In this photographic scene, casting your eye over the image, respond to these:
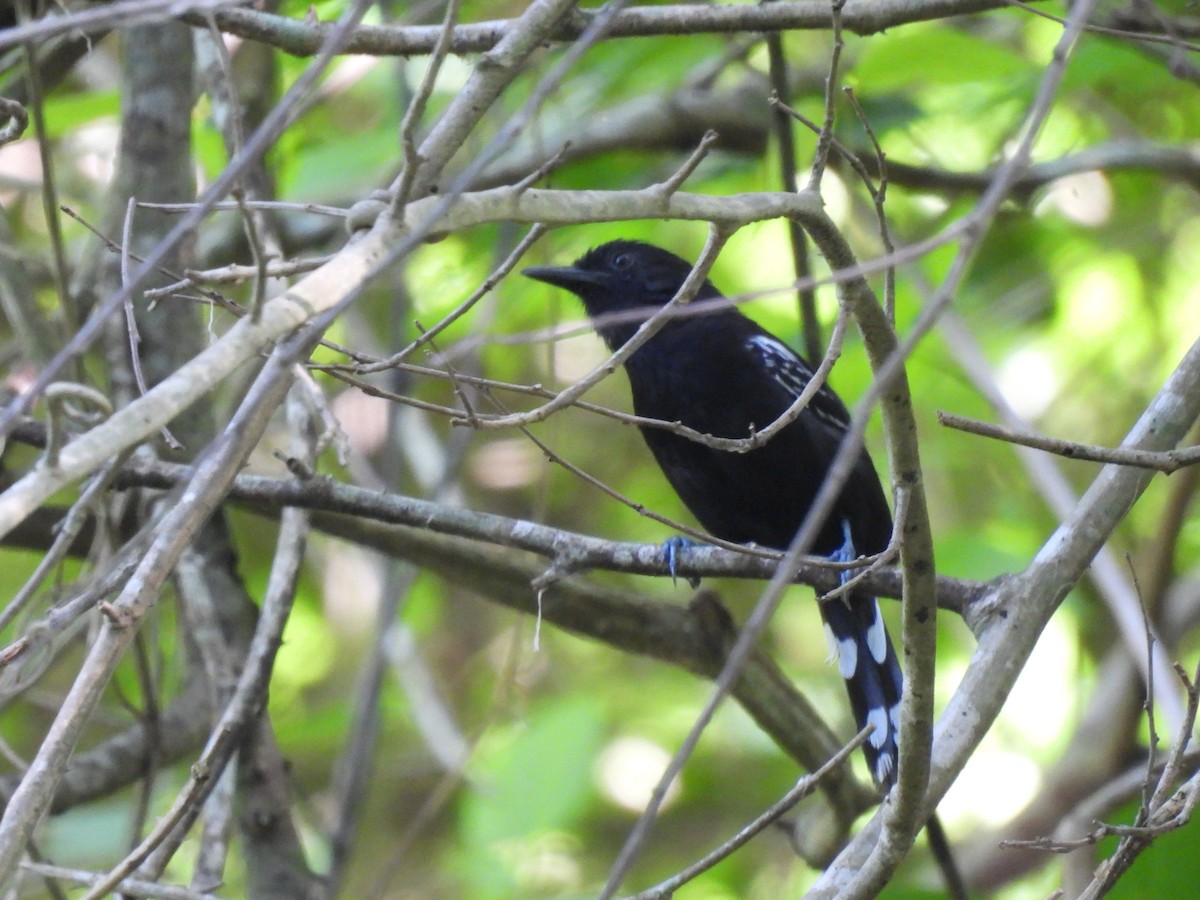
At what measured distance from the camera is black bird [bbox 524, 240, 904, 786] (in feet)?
13.5

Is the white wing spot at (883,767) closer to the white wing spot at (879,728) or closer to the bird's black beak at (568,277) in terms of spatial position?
the white wing spot at (879,728)

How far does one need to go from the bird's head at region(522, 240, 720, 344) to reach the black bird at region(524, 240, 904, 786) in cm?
3

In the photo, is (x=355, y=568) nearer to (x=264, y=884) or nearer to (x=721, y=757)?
(x=721, y=757)

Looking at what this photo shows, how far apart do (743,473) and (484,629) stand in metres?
3.04

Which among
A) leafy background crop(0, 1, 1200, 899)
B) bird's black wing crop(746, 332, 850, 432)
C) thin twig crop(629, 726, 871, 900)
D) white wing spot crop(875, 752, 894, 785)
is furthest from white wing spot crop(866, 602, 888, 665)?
thin twig crop(629, 726, 871, 900)

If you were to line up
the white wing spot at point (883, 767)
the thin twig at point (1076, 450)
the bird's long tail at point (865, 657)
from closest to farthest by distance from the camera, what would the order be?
the thin twig at point (1076, 450)
the white wing spot at point (883, 767)
the bird's long tail at point (865, 657)

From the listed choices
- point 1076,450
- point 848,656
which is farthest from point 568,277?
point 1076,450

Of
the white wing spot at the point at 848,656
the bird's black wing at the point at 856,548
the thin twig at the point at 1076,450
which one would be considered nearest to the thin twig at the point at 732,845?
the thin twig at the point at 1076,450

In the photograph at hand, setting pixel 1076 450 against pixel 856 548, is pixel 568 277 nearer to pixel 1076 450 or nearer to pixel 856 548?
pixel 856 548

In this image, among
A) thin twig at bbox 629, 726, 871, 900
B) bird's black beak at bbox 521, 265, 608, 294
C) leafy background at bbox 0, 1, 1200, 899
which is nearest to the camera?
thin twig at bbox 629, 726, 871, 900

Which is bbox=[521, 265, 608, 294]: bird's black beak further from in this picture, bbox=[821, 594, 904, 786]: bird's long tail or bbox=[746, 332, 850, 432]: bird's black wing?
bbox=[821, 594, 904, 786]: bird's long tail

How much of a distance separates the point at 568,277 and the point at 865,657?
5.20 feet

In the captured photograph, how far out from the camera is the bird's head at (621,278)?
4.52 meters

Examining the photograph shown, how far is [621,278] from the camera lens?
4617mm
